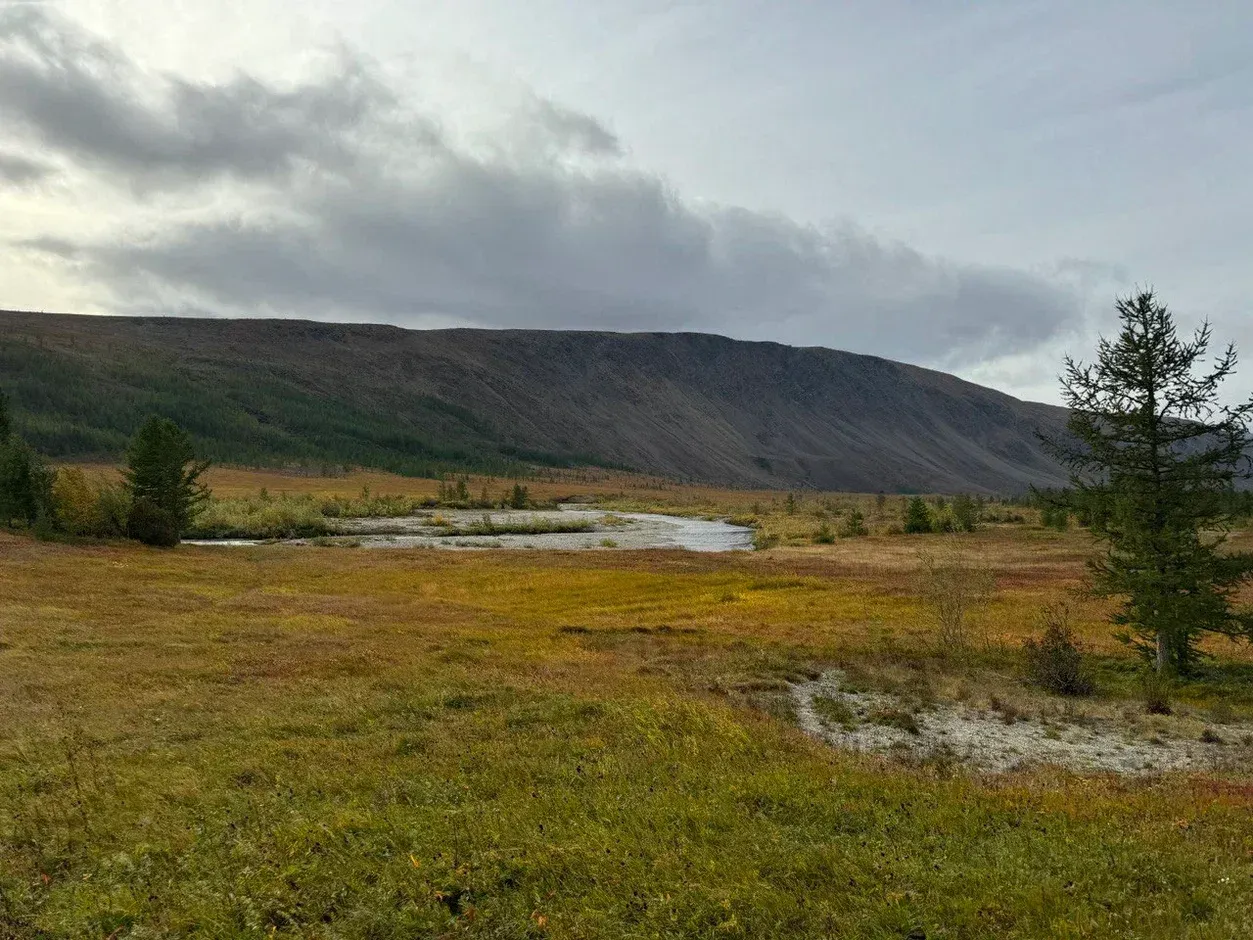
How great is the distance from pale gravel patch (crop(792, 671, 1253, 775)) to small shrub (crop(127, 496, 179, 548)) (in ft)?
215

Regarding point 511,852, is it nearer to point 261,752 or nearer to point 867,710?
point 261,752

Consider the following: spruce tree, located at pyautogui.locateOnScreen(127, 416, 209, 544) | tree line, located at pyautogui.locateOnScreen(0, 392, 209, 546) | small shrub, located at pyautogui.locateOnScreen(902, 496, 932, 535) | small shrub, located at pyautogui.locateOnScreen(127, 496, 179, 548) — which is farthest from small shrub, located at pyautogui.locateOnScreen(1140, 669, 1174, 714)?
small shrub, located at pyautogui.locateOnScreen(902, 496, 932, 535)

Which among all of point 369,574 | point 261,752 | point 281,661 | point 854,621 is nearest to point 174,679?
point 281,661

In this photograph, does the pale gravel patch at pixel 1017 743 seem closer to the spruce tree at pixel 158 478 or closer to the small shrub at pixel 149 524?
the small shrub at pixel 149 524

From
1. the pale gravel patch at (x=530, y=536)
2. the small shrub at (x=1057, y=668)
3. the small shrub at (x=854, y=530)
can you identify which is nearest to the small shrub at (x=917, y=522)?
the small shrub at (x=854, y=530)

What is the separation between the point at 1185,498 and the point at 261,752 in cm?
2618

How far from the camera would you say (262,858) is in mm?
9023

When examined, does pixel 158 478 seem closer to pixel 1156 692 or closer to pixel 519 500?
pixel 1156 692

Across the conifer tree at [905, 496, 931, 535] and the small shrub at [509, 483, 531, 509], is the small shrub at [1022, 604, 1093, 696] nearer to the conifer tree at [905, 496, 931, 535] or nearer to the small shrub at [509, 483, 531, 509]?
the conifer tree at [905, 496, 931, 535]

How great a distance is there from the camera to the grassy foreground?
7707mm

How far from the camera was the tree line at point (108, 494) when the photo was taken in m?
63.6

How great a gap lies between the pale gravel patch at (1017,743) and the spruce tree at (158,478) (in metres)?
65.9

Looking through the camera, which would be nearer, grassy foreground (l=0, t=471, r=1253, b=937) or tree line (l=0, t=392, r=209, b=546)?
grassy foreground (l=0, t=471, r=1253, b=937)

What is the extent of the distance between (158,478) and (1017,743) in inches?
2889
